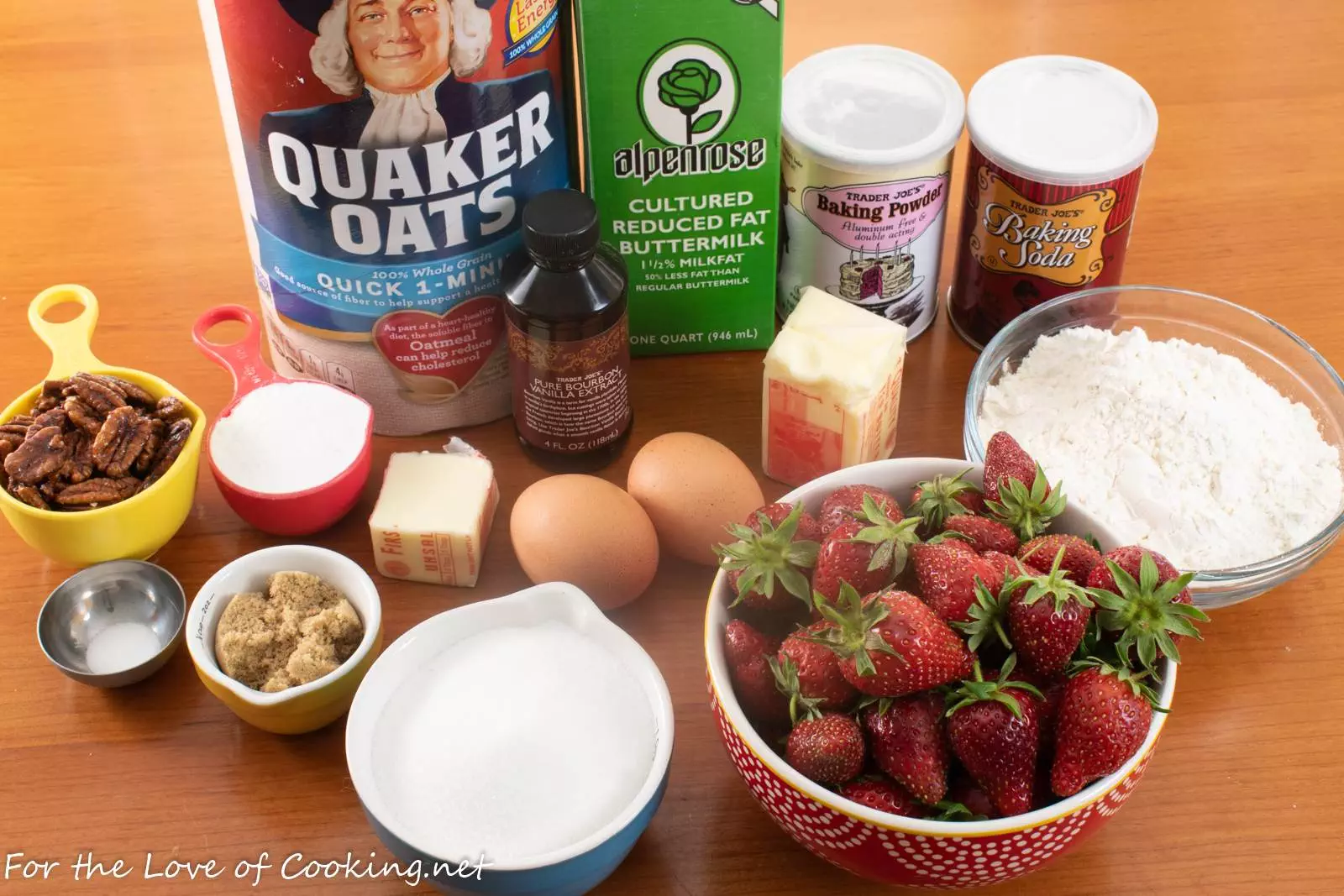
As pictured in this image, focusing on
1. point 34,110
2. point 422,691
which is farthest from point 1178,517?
point 34,110

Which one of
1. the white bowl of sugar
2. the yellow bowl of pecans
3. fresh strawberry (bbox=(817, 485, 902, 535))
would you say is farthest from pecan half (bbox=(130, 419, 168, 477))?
fresh strawberry (bbox=(817, 485, 902, 535))

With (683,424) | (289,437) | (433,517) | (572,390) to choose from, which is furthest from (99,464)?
(683,424)

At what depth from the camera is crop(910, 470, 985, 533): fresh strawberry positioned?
868mm

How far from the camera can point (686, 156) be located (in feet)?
3.51

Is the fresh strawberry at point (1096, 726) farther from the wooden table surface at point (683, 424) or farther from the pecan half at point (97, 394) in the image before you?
the pecan half at point (97, 394)

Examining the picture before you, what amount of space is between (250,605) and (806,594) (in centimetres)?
37

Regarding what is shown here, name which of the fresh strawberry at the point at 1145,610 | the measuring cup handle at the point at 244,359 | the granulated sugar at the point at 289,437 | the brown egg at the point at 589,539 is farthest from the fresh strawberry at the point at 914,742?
the measuring cup handle at the point at 244,359

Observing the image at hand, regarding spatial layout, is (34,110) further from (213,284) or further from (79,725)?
(79,725)

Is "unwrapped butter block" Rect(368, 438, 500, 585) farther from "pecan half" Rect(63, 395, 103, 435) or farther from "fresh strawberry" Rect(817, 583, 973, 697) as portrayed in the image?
"fresh strawberry" Rect(817, 583, 973, 697)

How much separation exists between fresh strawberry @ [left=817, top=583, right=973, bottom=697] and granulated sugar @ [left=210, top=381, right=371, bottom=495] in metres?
0.43

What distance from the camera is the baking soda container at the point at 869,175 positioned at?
107 centimetres

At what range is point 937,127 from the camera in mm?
1095

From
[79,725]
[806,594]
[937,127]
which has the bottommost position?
[79,725]

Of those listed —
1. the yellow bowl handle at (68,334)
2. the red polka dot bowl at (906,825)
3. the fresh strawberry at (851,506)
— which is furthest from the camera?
the yellow bowl handle at (68,334)
